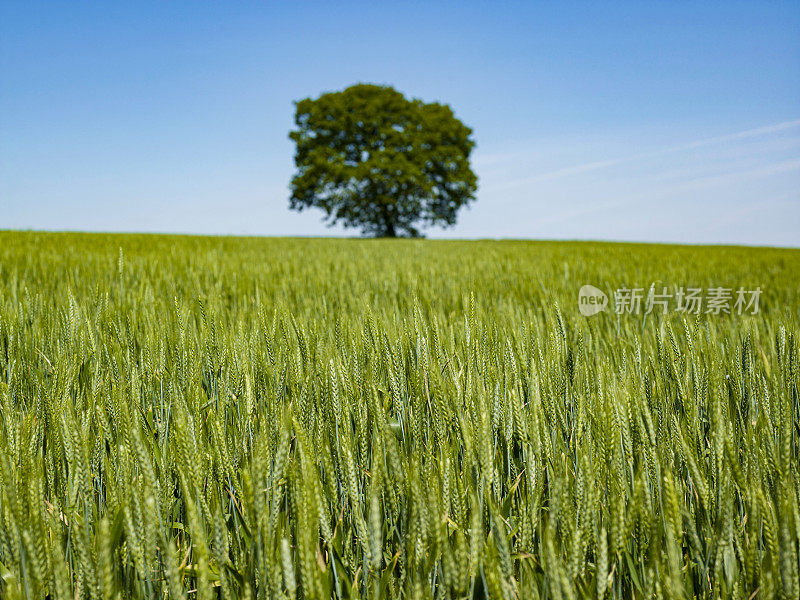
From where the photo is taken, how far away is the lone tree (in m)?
26.3

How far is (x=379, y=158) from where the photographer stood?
2561cm

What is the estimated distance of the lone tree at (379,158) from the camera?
86.4 feet

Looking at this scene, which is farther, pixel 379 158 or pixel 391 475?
pixel 379 158

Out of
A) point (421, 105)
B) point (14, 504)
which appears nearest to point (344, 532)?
→ point (14, 504)

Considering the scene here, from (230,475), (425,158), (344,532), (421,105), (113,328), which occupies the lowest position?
(344,532)

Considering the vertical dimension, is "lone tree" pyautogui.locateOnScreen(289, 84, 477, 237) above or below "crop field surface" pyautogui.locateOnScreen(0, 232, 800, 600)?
above

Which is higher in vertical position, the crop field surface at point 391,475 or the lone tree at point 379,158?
the lone tree at point 379,158

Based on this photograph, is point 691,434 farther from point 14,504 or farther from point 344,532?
point 14,504

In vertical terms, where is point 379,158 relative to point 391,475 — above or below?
above

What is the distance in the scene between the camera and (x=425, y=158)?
2667cm

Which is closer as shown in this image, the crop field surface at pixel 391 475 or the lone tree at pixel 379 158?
the crop field surface at pixel 391 475

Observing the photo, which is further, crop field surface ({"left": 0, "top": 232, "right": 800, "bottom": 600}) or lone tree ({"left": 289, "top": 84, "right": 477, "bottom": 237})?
lone tree ({"left": 289, "top": 84, "right": 477, "bottom": 237})

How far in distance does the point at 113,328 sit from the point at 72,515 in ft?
3.36

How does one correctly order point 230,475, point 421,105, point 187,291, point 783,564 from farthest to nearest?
point 421,105 → point 187,291 → point 230,475 → point 783,564
